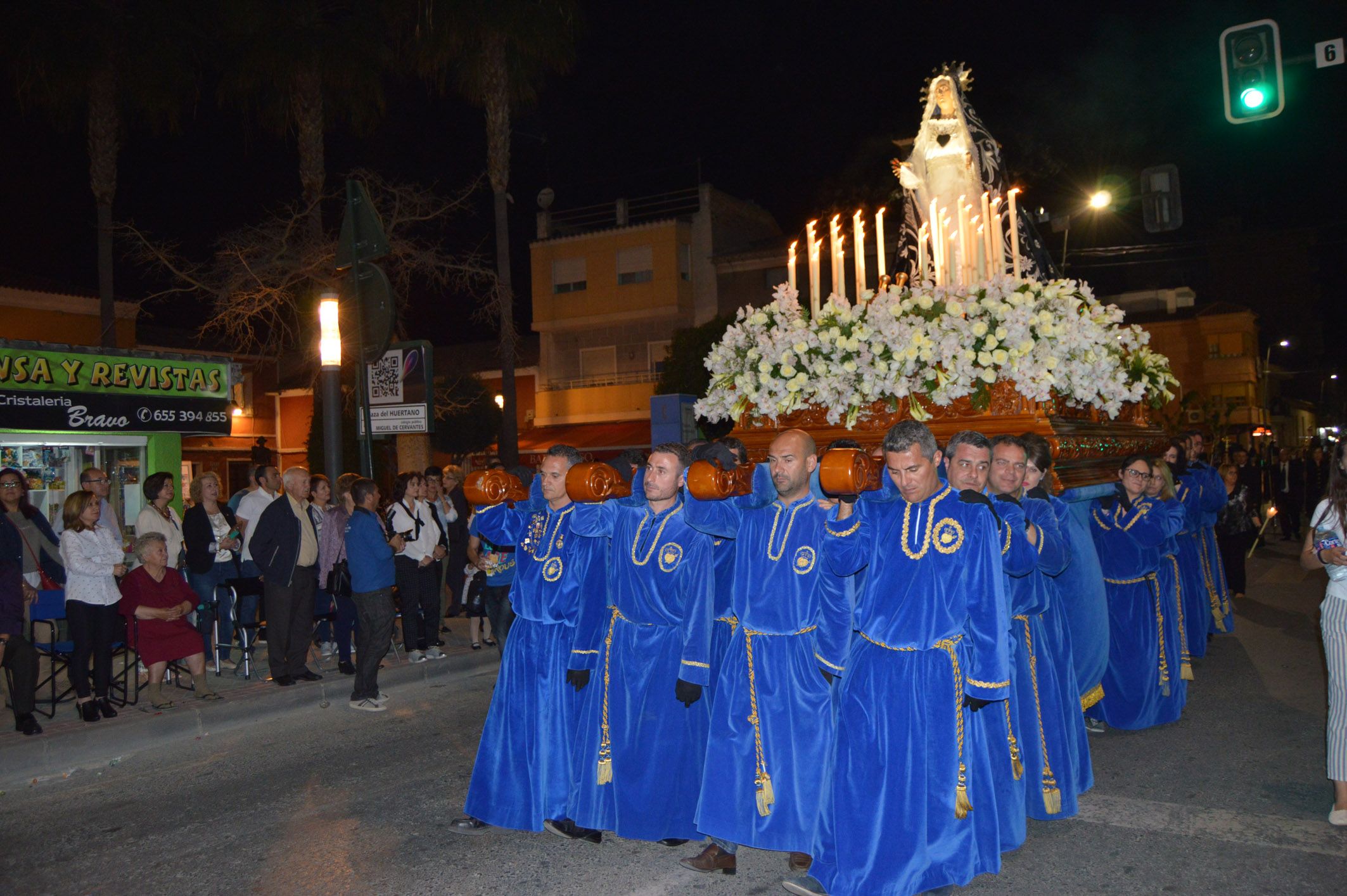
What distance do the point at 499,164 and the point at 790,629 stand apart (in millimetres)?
15242

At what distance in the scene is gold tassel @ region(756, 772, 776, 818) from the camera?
13.9 ft

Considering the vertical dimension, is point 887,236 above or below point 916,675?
above

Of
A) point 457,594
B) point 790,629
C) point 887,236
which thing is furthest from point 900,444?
point 887,236

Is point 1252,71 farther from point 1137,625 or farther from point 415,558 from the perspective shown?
point 415,558

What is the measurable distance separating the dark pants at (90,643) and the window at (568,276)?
86.2 feet

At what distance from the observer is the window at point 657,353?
3177 centimetres

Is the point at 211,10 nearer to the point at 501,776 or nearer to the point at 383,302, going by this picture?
the point at 383,302

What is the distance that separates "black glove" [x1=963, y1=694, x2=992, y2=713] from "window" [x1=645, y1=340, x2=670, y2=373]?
91.1 ft

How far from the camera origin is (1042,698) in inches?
199

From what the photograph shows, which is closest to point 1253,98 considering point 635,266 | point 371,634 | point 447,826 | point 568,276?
point 371,634

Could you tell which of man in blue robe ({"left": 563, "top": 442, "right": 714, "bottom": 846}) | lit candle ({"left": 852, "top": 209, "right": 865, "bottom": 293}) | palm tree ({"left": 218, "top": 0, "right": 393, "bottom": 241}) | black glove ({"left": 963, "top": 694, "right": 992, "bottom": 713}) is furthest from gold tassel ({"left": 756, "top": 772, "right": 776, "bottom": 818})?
palm tree ({"left": 218, "top": 0, "right": 393, "bottom": 241})

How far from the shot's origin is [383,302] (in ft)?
31.3

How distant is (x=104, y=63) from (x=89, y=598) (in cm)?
1261

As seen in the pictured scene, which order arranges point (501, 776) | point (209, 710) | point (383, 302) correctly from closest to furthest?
1. point (501, 776)
2. point (209, 710)
3. point (383, 302)
